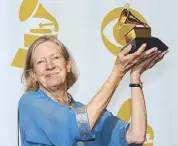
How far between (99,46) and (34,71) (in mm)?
540

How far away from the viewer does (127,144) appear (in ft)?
3.85

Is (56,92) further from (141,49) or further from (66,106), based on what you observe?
(141,49)

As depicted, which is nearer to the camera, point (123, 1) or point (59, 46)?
point (59, 46)

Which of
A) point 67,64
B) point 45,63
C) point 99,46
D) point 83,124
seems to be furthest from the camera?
point 99,46

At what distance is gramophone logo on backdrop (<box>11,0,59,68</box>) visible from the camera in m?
1.58

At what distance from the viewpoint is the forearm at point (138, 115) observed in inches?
42.3

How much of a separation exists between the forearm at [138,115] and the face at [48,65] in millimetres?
217

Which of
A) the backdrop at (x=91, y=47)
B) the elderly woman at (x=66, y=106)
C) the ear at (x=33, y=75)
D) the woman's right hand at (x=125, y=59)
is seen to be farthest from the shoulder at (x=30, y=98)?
the backdrop at (x=91, y=47)

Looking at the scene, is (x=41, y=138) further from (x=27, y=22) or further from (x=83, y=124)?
(x=27, y=22)

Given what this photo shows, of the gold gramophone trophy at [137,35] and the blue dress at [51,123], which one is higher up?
the gold gramophone trophy at [137,35]

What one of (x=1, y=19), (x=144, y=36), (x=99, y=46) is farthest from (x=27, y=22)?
(x=144, y=36)

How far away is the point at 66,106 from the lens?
103cm

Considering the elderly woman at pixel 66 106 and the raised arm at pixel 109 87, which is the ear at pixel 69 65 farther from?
the raised arm at pixel 109 87

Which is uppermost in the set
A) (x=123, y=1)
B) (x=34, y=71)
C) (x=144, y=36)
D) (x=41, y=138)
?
(x=123, y=1)
